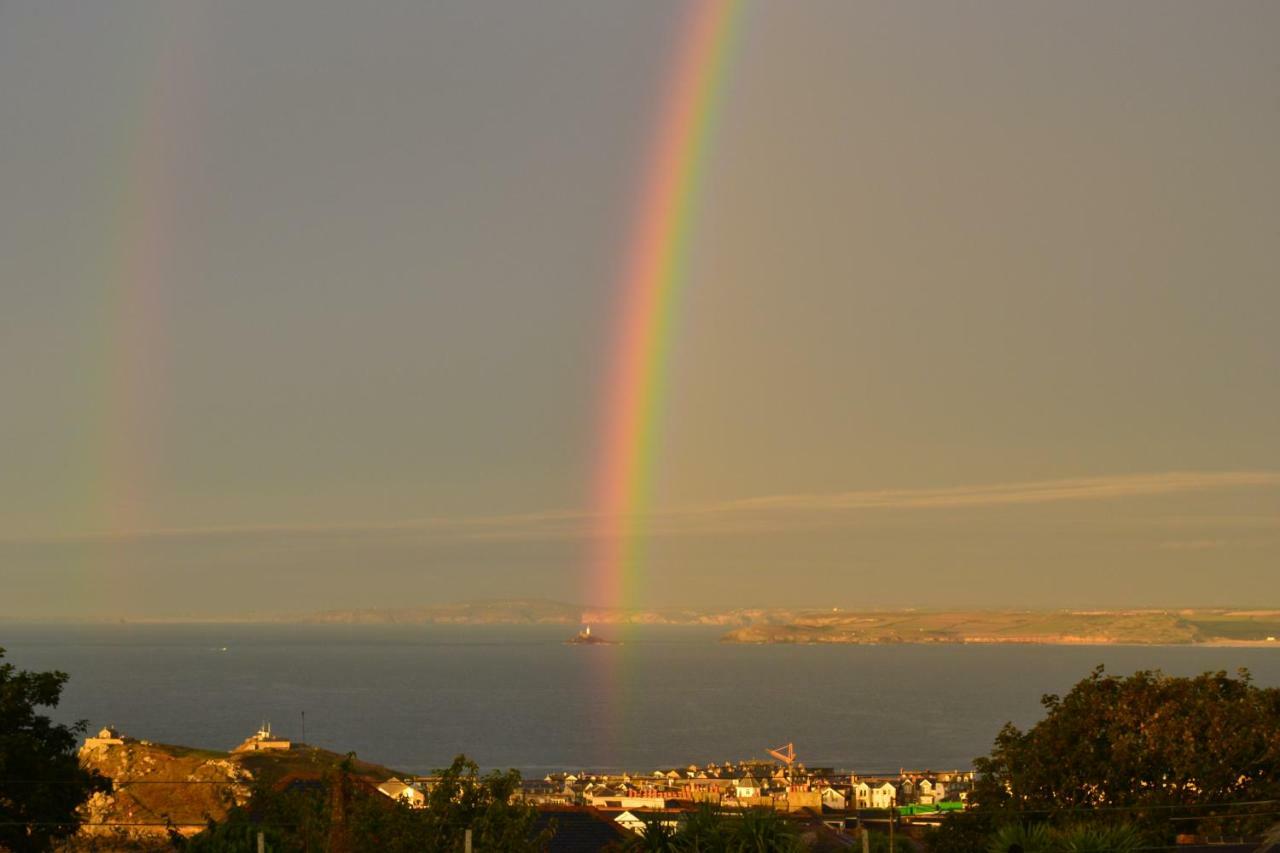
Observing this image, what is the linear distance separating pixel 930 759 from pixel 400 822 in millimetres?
108530

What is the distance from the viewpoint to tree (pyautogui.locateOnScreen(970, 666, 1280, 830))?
3120 cm

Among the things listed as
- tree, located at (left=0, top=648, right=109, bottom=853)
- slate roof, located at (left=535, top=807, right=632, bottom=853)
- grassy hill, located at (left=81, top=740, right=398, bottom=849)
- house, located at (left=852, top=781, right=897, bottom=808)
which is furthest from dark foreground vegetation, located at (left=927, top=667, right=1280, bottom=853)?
house, located at (left=852, top=781, right=897, bottom=808)

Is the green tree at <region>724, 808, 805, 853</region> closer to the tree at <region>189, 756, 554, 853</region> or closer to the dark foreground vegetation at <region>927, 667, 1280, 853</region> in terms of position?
the tree at <region>189, 756, 554, 853</region>

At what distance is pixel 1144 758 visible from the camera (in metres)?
31.5

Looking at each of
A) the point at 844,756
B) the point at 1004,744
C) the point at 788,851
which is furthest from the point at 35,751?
the point at 844,756

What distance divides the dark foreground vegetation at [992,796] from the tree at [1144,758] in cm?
4

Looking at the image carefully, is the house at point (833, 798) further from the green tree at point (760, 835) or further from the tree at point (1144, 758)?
the green tree at point (760, 835)

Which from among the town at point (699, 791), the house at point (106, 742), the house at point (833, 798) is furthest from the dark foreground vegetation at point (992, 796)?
the house at point (833, 798)

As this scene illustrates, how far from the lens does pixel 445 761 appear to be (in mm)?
116625

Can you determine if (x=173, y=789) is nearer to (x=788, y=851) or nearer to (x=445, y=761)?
(x=788, y=851)

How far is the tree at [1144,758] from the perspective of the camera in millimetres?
31203

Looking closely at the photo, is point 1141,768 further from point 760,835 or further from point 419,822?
point 419,822

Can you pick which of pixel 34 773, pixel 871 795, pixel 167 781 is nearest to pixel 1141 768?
pixel 34 773

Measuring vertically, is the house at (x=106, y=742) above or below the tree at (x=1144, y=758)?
below
